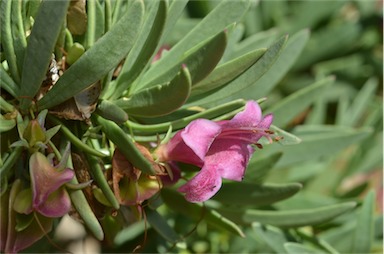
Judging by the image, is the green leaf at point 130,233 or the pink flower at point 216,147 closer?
the pink flower at point 216,147

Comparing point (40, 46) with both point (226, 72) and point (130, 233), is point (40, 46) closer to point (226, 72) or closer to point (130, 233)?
point (226, 72)

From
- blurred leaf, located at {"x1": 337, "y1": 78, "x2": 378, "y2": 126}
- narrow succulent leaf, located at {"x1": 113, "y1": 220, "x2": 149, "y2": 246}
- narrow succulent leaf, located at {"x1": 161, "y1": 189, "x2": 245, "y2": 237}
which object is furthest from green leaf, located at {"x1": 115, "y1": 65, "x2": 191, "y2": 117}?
blurred leaf, located at {"x1": 337, "y1": 78, "x2": 378, "y2": 126}

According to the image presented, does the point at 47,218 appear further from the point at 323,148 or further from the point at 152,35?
the point at 323,148

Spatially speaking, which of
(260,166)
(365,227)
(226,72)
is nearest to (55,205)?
(226,72)

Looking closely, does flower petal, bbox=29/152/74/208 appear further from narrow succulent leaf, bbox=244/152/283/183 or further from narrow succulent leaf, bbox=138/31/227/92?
narrow succulent leaf, bbox=244/152/283/183

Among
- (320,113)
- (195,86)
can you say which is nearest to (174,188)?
(195,86)

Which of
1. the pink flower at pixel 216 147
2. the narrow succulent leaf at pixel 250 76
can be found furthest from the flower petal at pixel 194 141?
the narrow succulent leaf at pixel 250 76

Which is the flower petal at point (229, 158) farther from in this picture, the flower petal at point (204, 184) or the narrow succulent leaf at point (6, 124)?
the narrow succulent leaf at point (6, 124)
